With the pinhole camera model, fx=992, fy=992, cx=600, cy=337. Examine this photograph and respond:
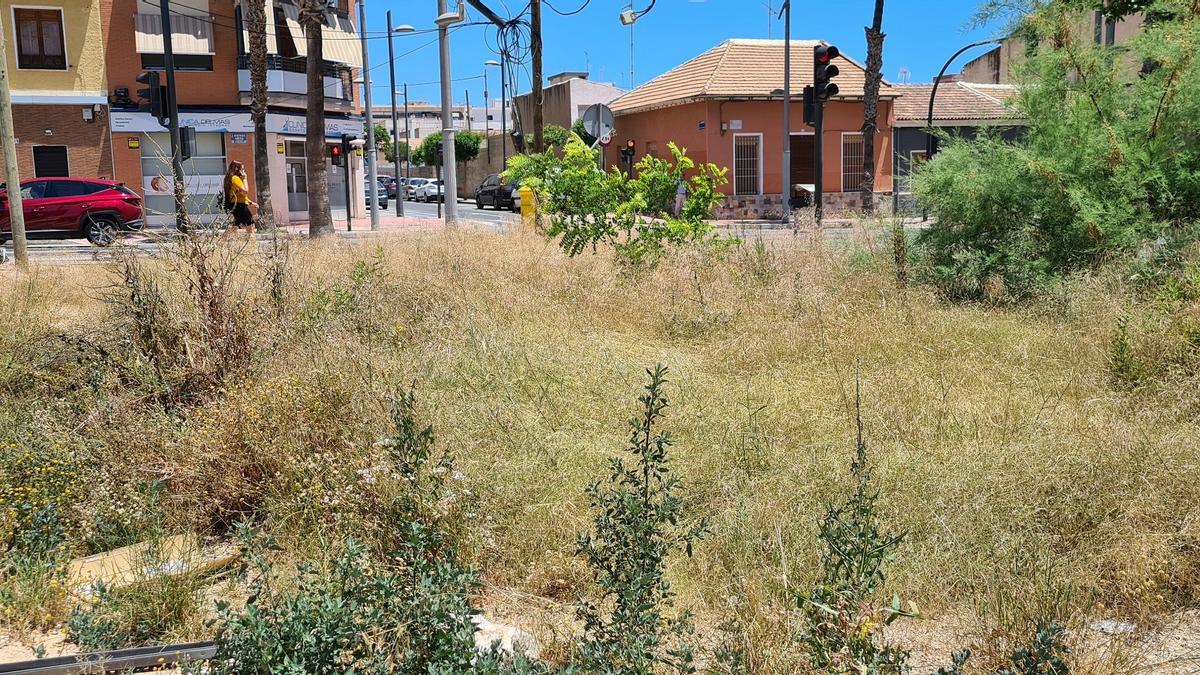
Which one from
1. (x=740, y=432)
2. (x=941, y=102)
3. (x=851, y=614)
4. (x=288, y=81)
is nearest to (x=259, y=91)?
(x=288, y=81)

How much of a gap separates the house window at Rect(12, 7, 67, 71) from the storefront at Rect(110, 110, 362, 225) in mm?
2256

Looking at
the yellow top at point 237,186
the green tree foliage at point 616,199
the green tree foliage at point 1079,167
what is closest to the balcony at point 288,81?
the yellow top at point 237,186

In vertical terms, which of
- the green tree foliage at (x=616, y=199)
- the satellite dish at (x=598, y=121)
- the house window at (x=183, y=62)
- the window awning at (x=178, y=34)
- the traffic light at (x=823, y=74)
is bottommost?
the green tree foliage at (x=616, y=199)

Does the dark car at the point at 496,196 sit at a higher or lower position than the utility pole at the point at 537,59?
lower

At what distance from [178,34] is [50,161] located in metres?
5.29

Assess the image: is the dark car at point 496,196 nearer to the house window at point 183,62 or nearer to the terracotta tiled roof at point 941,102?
the house window at point 183,62

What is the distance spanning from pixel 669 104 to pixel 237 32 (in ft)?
46.6

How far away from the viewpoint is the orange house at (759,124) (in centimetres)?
3322

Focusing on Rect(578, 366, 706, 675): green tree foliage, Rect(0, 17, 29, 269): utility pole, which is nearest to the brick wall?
Rect(0, 17, 29, 269): utility pole

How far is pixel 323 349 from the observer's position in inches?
245

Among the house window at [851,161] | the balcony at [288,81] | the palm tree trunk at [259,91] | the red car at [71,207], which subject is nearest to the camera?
the red car at [71,207]

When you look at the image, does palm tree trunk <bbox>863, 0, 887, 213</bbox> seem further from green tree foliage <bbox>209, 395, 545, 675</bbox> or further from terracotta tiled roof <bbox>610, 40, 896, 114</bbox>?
green tree foliage <bbox>209, 395, 545, 675</bbox>

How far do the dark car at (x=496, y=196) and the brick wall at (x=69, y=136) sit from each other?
1675 cm

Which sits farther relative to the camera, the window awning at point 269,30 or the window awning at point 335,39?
the window awning at point 335,39
